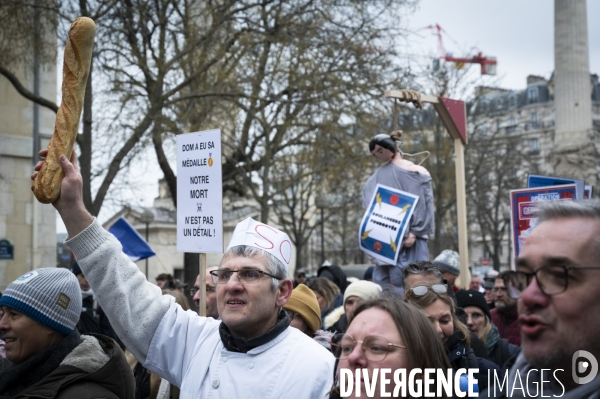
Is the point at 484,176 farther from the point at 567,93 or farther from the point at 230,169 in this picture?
the point at 567,93

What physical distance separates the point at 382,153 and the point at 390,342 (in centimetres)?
457

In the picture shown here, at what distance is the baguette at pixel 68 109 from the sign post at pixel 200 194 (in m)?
1.94

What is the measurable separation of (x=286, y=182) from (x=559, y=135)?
106 ft

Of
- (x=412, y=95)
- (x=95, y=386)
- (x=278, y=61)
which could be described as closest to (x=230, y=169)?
(x=278, y=61)

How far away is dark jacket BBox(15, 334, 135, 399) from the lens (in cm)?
342

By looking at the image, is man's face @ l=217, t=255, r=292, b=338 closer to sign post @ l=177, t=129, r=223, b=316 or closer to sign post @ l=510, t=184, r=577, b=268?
sign post @ l=177, t=129, r=223, b=316

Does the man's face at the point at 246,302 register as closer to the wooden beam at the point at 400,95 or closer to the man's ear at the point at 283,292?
the man's ear at the point at 283,292

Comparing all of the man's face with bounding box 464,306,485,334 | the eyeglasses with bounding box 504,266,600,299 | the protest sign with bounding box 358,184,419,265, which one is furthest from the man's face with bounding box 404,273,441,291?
the eyeglasses with bounding box 504,266,600,299

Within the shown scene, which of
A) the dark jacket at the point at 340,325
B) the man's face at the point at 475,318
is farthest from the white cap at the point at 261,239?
the dark jacket at the point at 340,325

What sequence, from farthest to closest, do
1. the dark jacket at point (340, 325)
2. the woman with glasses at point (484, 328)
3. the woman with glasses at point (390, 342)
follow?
the dark jacket at point (340, 325), the woman with glasses at point (484, 328), the woman with glasses at point (390, 342)

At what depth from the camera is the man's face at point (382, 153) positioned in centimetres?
706

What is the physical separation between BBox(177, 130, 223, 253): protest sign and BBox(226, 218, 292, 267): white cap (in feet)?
4.99

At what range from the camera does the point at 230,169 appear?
2117cm

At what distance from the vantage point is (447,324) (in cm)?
445
